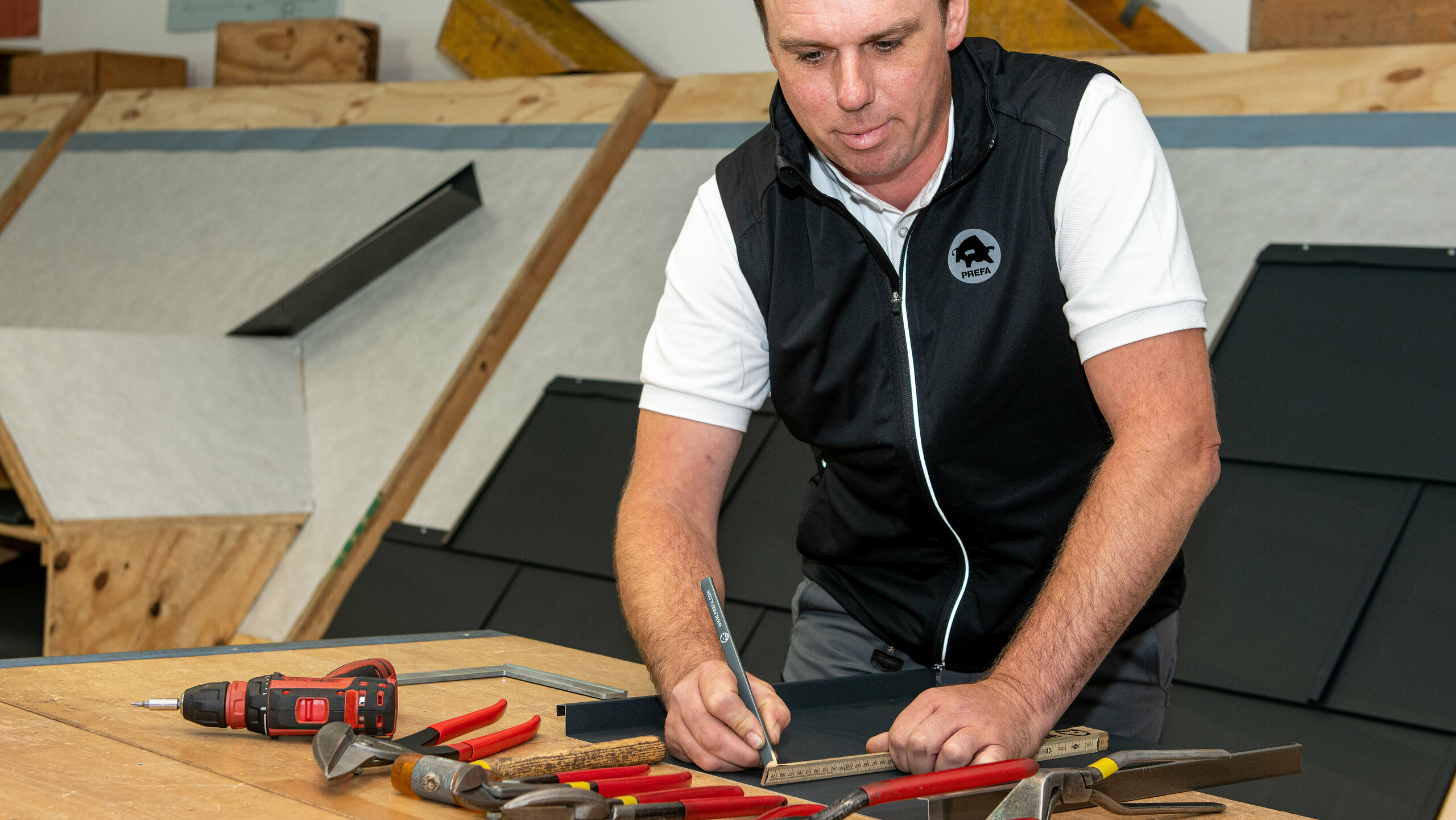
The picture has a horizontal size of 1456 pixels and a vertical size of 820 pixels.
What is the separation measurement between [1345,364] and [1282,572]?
37 centimetres

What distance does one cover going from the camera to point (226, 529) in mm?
2709

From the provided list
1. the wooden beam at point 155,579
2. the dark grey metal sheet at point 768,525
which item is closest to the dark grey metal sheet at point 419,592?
the wooden beam at point 155,579

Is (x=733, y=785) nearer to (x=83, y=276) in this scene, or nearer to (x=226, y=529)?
(x=226, y=529)

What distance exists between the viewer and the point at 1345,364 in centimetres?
198

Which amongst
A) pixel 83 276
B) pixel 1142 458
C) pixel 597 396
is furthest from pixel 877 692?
pixel 83 276

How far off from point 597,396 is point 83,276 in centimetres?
187

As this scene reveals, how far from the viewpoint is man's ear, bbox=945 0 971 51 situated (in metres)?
1.26

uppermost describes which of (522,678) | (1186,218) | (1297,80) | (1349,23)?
(1349,23)

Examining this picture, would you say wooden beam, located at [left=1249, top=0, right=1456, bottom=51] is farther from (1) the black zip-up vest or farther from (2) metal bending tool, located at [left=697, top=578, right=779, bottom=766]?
(2) metal bending tool, located at [left=697, top=578, right=779, bottom=766]

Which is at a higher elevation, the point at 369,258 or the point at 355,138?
the point at 355,138

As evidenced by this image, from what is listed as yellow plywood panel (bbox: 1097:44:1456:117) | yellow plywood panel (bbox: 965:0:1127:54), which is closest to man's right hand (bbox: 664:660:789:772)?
yellow plywood panel (bbox: 1097:44:1456:117)

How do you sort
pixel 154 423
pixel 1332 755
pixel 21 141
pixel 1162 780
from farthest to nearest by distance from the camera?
pixel 21 141 < pixel 154 423 < pixel 1332 755 < pixel 1162 780

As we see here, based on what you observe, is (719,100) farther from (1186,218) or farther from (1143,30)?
(1186,218)

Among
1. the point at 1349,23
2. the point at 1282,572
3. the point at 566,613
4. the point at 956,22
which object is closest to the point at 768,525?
the point at 566,613
